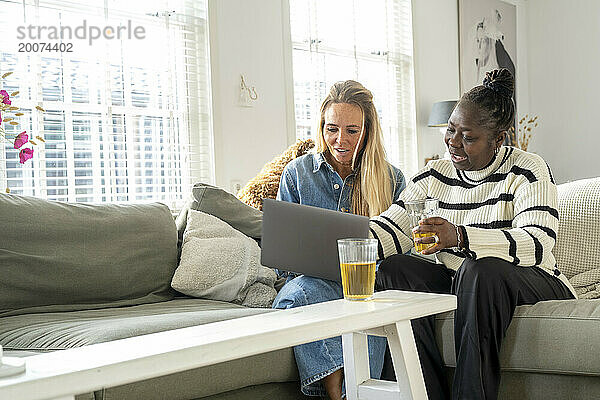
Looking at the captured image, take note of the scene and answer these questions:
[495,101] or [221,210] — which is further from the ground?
[495,101]

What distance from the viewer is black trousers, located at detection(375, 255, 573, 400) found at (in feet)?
6.54

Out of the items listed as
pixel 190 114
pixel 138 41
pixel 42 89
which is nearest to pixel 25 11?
pixel 42 89

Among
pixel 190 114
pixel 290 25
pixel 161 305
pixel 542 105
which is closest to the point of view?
pixel 161 305

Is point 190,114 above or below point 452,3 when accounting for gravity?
below

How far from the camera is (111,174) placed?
356 cm

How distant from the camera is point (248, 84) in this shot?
4.11m

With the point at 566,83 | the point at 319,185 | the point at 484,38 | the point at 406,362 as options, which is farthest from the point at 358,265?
the point at 566,83

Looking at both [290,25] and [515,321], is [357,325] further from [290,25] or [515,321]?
[290,25]

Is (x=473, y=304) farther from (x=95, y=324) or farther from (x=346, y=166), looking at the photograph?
(x=95, y=324)

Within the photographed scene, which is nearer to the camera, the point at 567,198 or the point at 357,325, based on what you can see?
the point at 357,325

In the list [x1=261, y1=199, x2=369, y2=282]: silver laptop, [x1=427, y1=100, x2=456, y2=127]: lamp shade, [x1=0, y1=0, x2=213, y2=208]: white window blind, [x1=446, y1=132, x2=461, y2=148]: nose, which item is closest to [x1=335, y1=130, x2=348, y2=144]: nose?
[x1=446, y1=132, x2=461, y2=148]: nose

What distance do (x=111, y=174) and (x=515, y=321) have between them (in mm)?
2104

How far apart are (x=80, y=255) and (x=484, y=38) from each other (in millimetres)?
4395

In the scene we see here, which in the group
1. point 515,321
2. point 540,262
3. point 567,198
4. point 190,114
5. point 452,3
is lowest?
point 515,321
